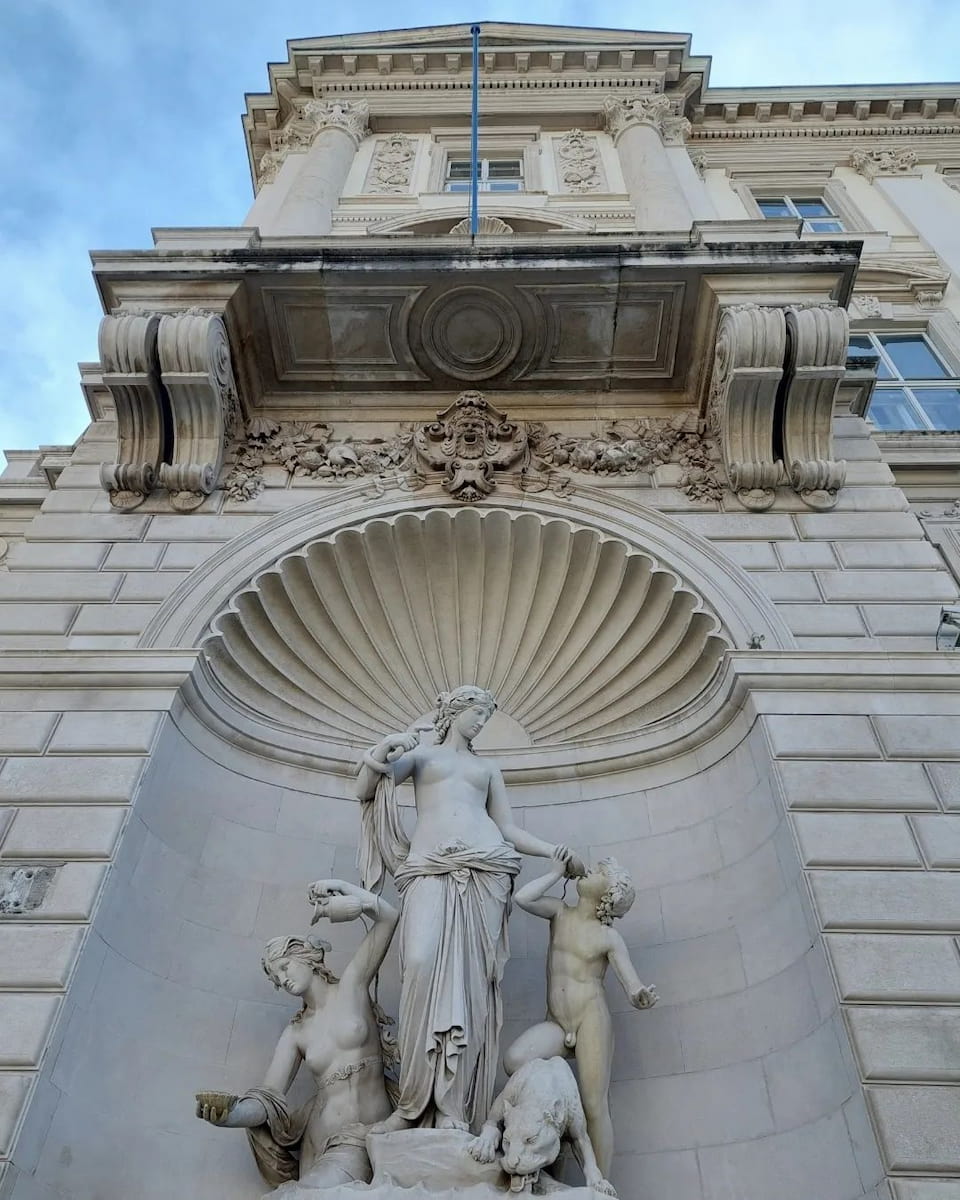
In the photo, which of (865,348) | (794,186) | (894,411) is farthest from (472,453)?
(794,186)

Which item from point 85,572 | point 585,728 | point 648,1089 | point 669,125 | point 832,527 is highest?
point 669,125

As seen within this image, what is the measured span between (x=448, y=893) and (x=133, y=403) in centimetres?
548

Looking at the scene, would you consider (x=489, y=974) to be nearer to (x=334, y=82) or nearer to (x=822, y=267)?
(x=822, y=267)

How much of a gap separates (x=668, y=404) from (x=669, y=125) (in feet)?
30.7

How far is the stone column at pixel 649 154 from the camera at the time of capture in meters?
12.3

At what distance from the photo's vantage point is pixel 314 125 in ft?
51.8

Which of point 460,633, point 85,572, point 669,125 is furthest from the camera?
point 669,125

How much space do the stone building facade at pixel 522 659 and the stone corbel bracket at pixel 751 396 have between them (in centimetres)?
4

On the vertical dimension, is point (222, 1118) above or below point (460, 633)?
below

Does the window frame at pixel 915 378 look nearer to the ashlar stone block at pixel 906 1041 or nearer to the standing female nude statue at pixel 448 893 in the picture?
the standing female nude statue at pixel 448 893

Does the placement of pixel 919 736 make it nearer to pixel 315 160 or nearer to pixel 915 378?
pixel 915 378

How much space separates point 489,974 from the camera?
16.7 feet

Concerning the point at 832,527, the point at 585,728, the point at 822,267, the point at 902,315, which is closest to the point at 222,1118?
the point at 585,728

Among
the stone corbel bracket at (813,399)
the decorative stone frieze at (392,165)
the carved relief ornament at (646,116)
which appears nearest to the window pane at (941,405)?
the stone corbel bracket at (813,399)
